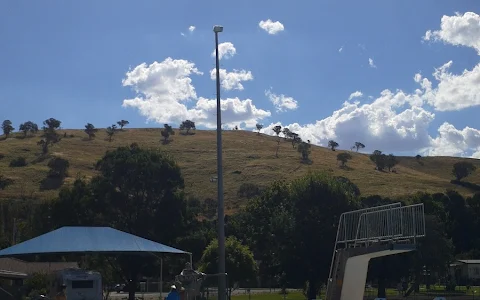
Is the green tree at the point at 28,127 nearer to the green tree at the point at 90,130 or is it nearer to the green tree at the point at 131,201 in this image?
the green tree at the point at 90,130

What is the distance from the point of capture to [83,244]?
78.0ft

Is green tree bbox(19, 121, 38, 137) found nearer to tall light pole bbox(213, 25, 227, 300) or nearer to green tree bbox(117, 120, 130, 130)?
green tree bbox(117, 120, 130, 130)

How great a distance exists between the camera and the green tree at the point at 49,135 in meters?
132

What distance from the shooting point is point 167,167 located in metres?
50.9

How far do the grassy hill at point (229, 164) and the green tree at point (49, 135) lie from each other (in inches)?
51.9

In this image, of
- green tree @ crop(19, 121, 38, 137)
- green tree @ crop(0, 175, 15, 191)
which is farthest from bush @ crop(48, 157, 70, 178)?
green tree @ crop(19, 121, 38, 137)

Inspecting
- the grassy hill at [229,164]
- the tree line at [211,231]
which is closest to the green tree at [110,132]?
the grassy hill at [229,164]

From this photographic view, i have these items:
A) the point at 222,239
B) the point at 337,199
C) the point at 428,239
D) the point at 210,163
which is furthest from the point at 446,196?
the point at 222,239

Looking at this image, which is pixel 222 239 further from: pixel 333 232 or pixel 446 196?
pixel 446 196

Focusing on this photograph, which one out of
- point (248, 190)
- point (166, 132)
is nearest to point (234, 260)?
point (248, 190)

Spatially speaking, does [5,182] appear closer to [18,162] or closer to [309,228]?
[18,162]

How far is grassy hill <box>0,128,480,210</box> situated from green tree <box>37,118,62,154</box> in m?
1.32

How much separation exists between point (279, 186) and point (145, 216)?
1466 cm

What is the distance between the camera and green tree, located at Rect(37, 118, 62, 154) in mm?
132000
